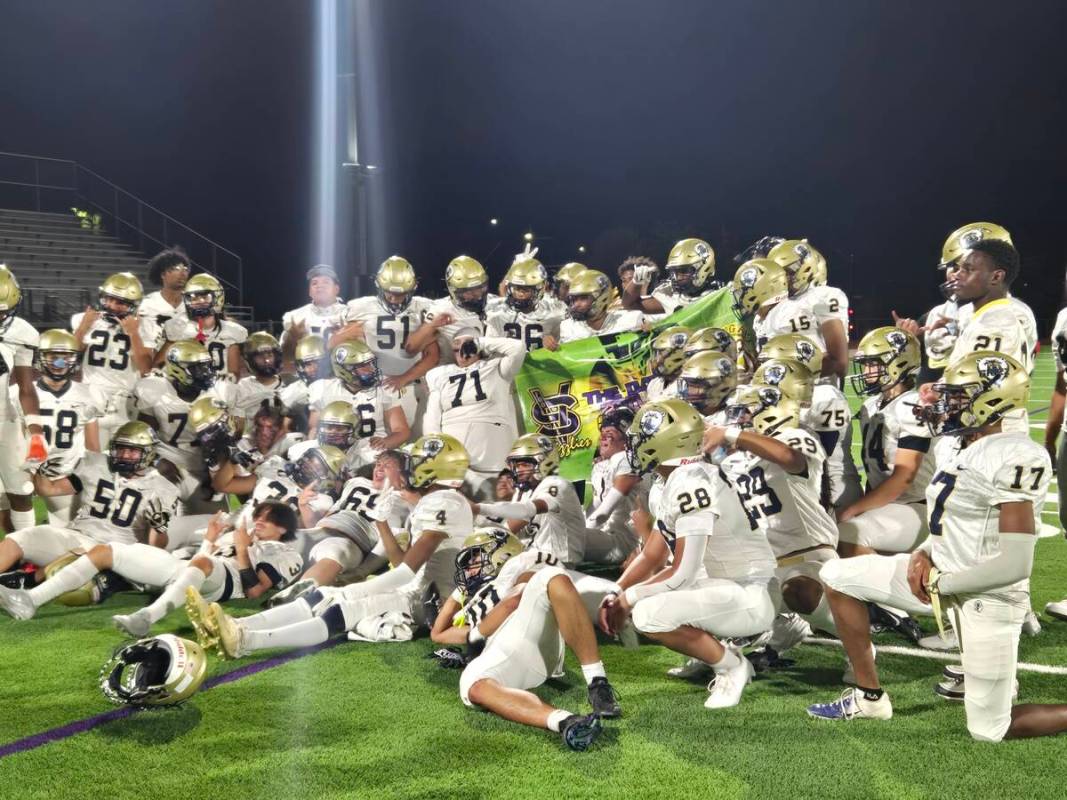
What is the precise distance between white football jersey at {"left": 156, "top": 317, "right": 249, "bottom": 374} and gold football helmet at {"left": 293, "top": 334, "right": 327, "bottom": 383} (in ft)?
2.94

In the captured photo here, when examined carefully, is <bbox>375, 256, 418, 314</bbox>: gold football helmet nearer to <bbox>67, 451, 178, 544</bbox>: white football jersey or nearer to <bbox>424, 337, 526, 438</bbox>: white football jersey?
<bbox>424, 337, 526, 438</bbox>: white football jersey

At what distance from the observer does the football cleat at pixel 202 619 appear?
5.73 meters

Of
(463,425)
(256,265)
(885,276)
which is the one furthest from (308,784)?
(885,276)

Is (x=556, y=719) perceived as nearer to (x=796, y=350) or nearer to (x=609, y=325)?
(x=796, y=350)

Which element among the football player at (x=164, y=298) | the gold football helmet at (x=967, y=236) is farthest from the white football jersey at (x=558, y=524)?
the football player at (x=164, y=298)

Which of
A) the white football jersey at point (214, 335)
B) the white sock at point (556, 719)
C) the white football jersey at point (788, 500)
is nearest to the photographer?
the white sock at point (556, 719)

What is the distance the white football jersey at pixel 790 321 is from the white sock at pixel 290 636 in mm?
3986

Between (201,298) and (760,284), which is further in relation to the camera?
(201,298)

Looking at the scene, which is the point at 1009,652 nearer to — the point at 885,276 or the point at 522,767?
the point at 522,767

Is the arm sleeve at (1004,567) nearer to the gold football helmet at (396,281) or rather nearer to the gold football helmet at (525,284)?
the gold football helmet at (525,284)

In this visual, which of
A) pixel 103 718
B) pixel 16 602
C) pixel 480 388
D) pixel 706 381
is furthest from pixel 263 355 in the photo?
pixel 103 718

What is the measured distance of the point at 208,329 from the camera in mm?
9547

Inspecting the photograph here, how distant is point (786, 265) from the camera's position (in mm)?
8258

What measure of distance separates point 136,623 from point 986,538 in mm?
5015
